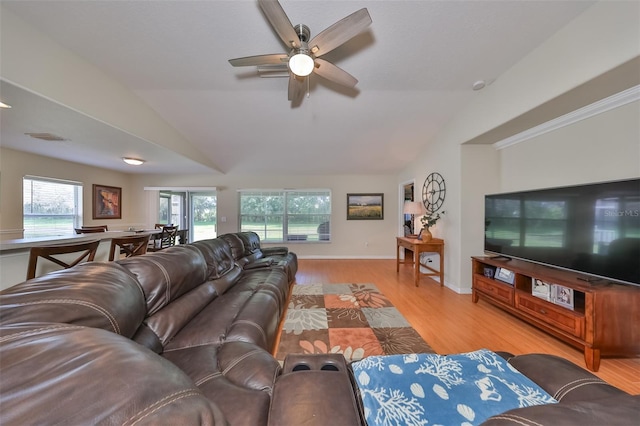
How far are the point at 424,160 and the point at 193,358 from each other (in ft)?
15.2

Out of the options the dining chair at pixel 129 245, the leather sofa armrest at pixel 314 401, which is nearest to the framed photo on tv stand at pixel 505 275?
the leather sofa armrest at pixel 314 401

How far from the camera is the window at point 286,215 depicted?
596 cm

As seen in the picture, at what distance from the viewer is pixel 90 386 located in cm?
41

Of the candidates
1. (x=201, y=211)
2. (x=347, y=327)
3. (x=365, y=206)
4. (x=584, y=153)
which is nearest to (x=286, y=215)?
(x=365, y=206)

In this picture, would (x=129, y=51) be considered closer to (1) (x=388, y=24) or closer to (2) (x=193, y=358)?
(1) (x=388, y=24)

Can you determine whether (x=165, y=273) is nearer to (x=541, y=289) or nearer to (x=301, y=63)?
(x=301, y=63)

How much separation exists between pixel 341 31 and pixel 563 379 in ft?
6.99

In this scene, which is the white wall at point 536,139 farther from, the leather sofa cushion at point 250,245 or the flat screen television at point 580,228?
the leather sofa cushion at point 250,245

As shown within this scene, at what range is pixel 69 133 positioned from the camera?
9.14 ft

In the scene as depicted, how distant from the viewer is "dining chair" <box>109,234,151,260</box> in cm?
249

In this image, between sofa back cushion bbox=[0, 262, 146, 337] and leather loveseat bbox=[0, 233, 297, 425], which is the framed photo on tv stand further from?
sofa back cushion bbox=[0, 262, 146, 337]

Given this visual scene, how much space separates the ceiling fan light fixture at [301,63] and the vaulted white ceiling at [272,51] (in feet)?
1.60

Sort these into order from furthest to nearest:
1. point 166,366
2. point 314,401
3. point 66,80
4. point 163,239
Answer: point 163,239, point 66,80, point 314,401, point 166,366

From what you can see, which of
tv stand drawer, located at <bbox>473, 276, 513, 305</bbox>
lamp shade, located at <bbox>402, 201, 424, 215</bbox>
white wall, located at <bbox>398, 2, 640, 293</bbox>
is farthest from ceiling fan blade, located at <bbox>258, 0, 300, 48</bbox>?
lamp shade, located at <bbox>402, 201, 424, 215</bbox>
